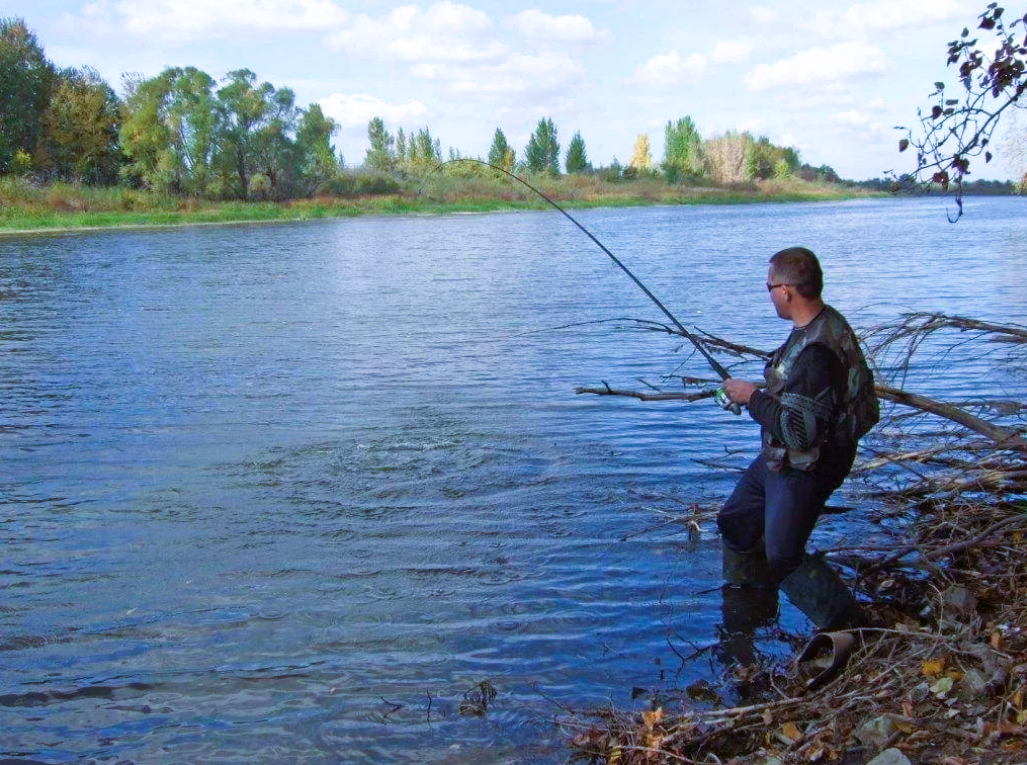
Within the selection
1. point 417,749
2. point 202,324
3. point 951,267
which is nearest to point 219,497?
point 417,749

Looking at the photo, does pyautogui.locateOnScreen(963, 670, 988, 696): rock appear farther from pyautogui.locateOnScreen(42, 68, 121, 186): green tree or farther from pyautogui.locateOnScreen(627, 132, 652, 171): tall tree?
pyautogui.locateOnScreen(627, 132, 652, 171): tall tree

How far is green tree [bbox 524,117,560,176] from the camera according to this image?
122438 mm

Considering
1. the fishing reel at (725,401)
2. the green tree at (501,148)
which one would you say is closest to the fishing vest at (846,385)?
the fishing reel at (725,401)

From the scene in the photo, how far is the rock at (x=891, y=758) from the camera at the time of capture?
3.19m

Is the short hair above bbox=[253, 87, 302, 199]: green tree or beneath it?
beneath

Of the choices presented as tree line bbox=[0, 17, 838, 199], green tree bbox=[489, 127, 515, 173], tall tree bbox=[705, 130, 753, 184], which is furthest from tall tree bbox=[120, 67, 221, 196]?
tall tree bbox=[705, 130, 753, 184]

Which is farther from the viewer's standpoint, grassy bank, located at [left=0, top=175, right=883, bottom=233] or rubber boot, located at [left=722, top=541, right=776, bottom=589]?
A: grassy bank, located at [left=0, top=175, right=883, bottom=233]

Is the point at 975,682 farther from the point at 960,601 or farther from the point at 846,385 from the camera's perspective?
the point at 846,385

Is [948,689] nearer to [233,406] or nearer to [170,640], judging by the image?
[170,640]

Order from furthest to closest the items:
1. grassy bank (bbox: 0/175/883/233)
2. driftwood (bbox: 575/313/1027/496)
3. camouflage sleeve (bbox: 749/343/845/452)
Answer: grassy bank (bbox: 0/175/883/233)
driftwood (bbox: 575/313/1027/496)
camouflage sleeve (bbox: 749/343/845/452)

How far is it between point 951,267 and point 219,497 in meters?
20.1

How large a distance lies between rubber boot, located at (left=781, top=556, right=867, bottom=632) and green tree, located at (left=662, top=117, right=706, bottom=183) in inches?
4713

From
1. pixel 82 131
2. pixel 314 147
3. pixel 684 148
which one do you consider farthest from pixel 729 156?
pixel 82 131

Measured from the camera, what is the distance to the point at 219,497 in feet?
25.2
